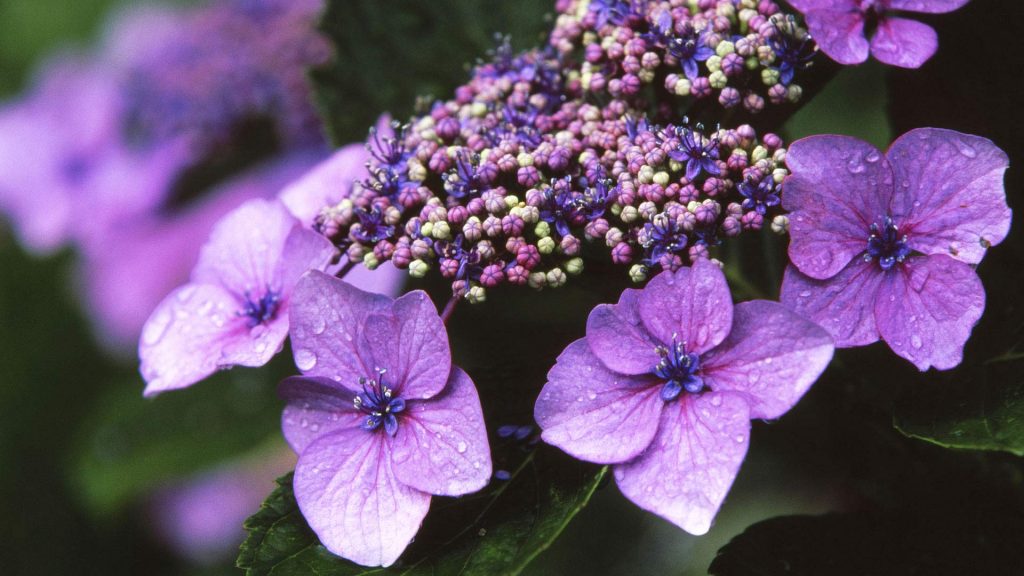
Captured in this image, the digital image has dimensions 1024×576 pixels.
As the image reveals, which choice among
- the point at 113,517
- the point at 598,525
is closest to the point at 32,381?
the point at 113,517

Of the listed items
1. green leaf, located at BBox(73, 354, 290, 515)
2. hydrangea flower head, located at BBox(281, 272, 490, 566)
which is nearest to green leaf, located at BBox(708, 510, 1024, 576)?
hydrangea flower head, located at BBox(281, 272, 490, 566)

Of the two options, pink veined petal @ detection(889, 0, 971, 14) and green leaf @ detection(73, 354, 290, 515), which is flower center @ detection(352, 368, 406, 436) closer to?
pink veined petal @ detection(889, 0, 971, 14)

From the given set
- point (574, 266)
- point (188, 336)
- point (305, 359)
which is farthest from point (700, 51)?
point (188, 336)

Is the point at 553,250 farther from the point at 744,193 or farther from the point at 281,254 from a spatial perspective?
the point at 281,254

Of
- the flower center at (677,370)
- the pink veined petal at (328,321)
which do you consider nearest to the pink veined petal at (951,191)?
the flower center at (677,370)

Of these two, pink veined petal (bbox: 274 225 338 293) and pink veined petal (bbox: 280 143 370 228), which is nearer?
pink veined petal (bbox: 274 225 338 293)
